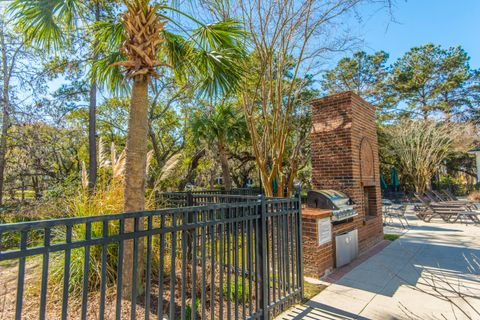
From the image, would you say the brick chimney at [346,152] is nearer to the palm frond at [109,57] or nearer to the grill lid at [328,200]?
the grill lid at [328,200]

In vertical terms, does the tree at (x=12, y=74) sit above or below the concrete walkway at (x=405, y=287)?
above

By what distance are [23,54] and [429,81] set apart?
86.0 feet

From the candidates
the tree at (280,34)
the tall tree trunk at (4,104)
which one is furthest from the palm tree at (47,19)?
the tall tree trunk at (4,104)

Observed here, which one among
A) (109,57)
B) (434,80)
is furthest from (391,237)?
(434,80)

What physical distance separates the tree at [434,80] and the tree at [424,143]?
4.57 meters

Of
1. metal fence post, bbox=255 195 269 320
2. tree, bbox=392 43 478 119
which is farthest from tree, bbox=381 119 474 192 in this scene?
metal fence post, bbox=255 195 269 320

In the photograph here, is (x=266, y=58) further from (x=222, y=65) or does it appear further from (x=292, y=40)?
(x=222, y=65)

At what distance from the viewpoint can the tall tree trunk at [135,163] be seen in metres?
2.84

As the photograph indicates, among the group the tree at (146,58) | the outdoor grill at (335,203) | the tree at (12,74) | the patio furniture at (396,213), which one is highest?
the tree at (12,74)

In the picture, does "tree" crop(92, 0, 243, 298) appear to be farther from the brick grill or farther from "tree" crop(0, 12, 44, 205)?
"tree" crop(0, 12, 44, 205)

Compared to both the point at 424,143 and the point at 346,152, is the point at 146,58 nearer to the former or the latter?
the point at 346,152

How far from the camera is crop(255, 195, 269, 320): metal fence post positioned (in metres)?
2.75

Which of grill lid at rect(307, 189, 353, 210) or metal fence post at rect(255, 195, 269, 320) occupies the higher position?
grill lid at rect(307, 189, 353, 210)

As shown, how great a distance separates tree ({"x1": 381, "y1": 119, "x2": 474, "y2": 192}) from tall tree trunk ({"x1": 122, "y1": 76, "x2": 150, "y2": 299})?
16908 mm
